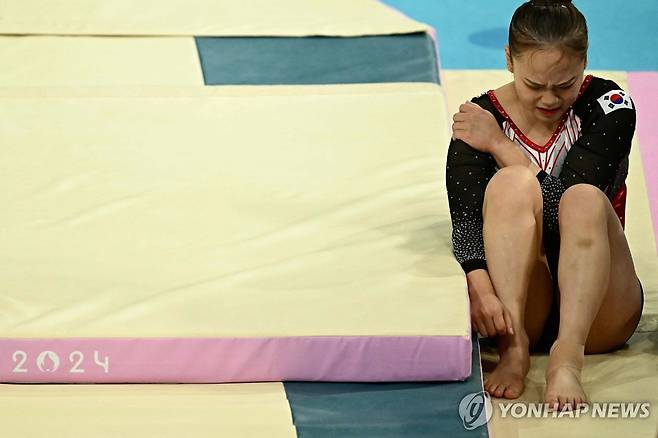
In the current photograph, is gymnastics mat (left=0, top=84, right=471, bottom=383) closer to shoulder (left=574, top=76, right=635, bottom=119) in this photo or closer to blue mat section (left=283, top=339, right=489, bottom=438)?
blue mat section (left=283, top=339, right=489, bottom=438)

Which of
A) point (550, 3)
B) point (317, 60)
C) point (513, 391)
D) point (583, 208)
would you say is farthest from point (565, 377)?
point (317, 60)

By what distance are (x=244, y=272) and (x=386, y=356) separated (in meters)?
0.43

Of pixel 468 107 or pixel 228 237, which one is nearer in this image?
pixel 468 107

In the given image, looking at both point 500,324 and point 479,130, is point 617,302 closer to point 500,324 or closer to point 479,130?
point 500,324

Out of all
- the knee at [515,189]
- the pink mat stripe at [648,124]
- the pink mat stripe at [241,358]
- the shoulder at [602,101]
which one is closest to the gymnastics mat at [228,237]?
the pink mat stripe at [241,358]

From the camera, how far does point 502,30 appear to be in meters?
5.69

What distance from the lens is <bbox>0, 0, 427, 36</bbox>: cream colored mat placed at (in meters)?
4.32

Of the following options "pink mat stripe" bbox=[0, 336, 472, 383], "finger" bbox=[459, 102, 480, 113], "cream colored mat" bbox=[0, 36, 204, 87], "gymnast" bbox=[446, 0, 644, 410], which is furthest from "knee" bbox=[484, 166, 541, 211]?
"cream colored mat" bbox=[0, 36, 204, 87]

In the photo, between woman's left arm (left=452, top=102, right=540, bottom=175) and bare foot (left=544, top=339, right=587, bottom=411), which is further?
woman's left arm (left=452, top=102, right=540, bottom=175)

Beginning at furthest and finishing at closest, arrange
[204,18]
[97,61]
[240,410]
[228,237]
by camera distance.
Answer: [204,18] → [97,61] → [228,237] → [240,410]

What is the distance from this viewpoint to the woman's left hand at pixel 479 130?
2615 mm

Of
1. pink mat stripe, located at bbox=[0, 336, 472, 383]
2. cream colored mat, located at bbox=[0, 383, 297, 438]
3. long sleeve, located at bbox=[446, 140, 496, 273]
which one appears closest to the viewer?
cream colored mat, located at bbox=[0, 383, 297, 438]

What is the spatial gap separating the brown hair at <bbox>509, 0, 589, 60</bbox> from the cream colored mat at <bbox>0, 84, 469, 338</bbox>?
532 mm

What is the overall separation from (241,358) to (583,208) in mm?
770
